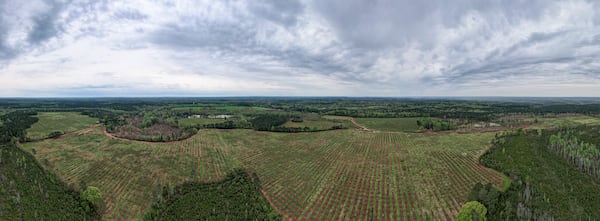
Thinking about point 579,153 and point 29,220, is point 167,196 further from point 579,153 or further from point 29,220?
point 579,153

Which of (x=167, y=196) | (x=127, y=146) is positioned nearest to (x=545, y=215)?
(x=167, y=196)

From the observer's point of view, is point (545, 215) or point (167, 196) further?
point (167, 196)

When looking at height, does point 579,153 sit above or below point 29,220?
above

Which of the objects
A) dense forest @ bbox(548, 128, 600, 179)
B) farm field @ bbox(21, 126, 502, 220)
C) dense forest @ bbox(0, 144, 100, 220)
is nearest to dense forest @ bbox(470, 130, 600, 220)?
dense forest @ bbox(548, 128, 600, 179)

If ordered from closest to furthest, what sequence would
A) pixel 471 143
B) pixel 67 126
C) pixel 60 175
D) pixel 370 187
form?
1. pixel 370 187
2. pixel 60 175
3. pixel 471 143
4. pixel 67 126

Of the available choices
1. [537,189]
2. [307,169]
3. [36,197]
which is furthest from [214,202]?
[537,189]

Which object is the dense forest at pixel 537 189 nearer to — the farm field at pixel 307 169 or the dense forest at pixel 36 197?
the farm field at pixel 307 169

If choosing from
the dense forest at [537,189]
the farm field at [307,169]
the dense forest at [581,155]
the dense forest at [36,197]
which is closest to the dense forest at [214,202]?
the farm field at [307,169]
